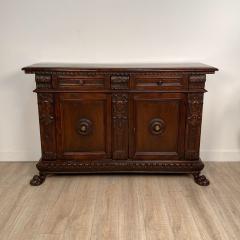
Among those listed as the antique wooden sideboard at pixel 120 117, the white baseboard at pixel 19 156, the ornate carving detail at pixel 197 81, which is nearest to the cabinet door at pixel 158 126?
the antique wooden sideboard at pixel 120 117

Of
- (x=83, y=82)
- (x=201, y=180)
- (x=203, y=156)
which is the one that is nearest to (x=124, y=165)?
(x=201, y=180)

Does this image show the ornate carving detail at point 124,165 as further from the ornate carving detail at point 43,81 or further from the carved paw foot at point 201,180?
the ornate carving detail at point 43,81

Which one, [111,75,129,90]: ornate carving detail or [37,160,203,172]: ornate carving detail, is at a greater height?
[111,75,129,90]: ornate carving detail

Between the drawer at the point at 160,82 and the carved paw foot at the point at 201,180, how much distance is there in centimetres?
75

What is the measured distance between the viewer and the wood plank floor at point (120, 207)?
182 centimetres

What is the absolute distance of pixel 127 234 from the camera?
1.80 m

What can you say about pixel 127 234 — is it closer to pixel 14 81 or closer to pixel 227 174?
pixel 227 174

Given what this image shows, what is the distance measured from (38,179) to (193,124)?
4.40ft

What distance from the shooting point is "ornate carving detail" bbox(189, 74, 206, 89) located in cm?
226

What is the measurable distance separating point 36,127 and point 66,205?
97 centimetres

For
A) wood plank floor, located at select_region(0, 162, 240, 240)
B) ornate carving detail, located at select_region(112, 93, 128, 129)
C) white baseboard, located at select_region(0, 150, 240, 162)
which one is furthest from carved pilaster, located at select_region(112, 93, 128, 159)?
white baseboard, located at select_region(0, 150, 240, 162)

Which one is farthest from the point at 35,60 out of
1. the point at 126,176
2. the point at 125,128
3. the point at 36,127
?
the point at 126,176

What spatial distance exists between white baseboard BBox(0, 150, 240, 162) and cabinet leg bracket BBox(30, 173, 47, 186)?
1.45ft

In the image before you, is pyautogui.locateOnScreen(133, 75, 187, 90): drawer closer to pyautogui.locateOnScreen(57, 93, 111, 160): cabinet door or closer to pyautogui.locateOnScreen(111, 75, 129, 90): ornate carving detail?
pyautogui.locateOnScreen(111, 75, 129, 90): ornate carving detail
